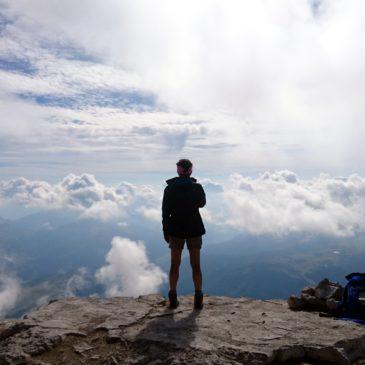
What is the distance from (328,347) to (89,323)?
23.2 feet

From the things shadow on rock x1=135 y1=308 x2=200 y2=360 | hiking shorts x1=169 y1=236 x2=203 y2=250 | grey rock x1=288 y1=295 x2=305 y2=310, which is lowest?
grey rock x1=288 y1=295 x2=305 y2=310

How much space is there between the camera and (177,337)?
30.7ft

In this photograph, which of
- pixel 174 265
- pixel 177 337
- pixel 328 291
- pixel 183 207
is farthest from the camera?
pixel 328 291

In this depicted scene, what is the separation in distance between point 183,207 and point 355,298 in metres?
6.48

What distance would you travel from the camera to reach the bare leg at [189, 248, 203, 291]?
12141 mm

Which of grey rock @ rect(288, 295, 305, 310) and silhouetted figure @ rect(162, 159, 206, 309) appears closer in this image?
silhouetted figure @ rect(162, 159, 206, 309)

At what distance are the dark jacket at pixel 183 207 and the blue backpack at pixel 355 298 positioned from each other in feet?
17.5

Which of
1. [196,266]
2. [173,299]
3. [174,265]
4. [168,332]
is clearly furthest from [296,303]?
[168,332]

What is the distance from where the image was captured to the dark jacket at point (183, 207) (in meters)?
12.1

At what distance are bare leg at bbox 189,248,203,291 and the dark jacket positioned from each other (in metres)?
0.58

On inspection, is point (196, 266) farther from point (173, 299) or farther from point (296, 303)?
point (296, 303)

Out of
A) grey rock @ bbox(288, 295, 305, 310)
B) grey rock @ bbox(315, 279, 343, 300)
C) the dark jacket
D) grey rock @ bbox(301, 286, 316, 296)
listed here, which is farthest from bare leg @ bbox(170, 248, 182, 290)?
grey rock @ bbox(301, 286, 316, 296)

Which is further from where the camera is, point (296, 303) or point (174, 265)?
point (296, 303)

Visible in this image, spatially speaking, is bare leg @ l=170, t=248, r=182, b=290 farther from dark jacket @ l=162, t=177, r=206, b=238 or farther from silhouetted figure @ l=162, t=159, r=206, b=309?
dark jacket @ l=162, t=177, r=206, b=238
